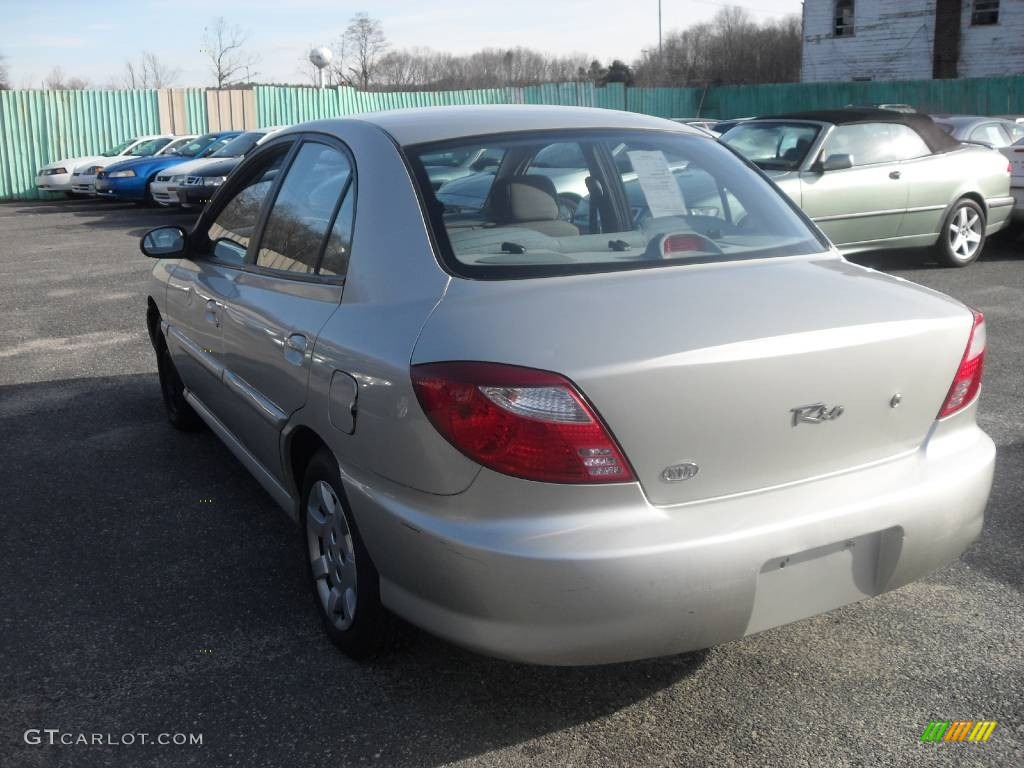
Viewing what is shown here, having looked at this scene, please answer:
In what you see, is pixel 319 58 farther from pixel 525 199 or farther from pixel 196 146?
pixel 525 199

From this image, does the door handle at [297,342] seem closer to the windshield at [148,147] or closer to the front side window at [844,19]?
the windshield at [148,147]

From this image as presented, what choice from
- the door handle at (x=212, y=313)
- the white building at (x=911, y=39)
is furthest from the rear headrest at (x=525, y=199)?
the white building at (x=911, y=39)

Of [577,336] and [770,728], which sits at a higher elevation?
[577,336]

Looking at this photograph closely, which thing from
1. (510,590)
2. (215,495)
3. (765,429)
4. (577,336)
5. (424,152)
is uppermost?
(424,152)

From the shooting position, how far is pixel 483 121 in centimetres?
357

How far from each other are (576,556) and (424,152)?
1.48 metres

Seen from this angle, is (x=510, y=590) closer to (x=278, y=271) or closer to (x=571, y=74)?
(x=278, y=271)

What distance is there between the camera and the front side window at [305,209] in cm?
344

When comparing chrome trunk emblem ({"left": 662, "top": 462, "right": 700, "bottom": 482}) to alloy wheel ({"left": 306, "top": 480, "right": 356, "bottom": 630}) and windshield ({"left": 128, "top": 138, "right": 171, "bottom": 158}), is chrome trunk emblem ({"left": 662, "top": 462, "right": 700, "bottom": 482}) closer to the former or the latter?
alloy wheel ({"left": 306, "top": 480, "right": 356, "bottom": 630})

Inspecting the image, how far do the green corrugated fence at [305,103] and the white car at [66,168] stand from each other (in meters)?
0.98

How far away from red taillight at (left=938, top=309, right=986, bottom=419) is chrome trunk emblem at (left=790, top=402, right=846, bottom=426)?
0.44 metres

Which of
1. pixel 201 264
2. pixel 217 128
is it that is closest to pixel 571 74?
pixel 217 128

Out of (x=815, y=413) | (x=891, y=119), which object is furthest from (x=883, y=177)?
(x=815, y=413)

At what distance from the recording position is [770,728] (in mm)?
2836
